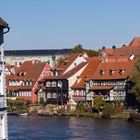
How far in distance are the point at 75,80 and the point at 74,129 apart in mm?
22296

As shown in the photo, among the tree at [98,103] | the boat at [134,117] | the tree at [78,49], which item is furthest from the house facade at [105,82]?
the tree at [78,49]

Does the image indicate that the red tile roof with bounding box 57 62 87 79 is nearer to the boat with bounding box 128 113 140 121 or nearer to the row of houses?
the row of houses

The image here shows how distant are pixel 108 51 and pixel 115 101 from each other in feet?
119

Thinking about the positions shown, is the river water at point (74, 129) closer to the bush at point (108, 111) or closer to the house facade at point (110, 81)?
the bush at point (108, 111)

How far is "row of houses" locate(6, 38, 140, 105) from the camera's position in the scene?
59.4 m

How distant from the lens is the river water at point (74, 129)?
1477 inches

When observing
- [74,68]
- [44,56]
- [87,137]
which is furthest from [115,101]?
[44,56]

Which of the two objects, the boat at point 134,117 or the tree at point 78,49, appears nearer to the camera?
the boat at point 134,117

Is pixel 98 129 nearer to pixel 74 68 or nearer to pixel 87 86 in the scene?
pixel 87 86

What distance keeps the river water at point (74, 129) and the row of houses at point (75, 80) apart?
8070 millimetres

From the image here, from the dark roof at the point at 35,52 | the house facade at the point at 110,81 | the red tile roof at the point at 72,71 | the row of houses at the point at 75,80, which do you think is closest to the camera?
the house facade at the point at 110,81

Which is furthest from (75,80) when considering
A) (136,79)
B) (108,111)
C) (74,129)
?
(74,129)

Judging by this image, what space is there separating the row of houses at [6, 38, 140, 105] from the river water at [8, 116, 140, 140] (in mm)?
8070

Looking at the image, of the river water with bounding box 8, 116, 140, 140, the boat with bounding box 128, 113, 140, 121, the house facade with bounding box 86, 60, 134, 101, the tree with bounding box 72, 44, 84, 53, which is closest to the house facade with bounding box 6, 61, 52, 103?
the house facade with bounding box 86, 60, 134, 101
